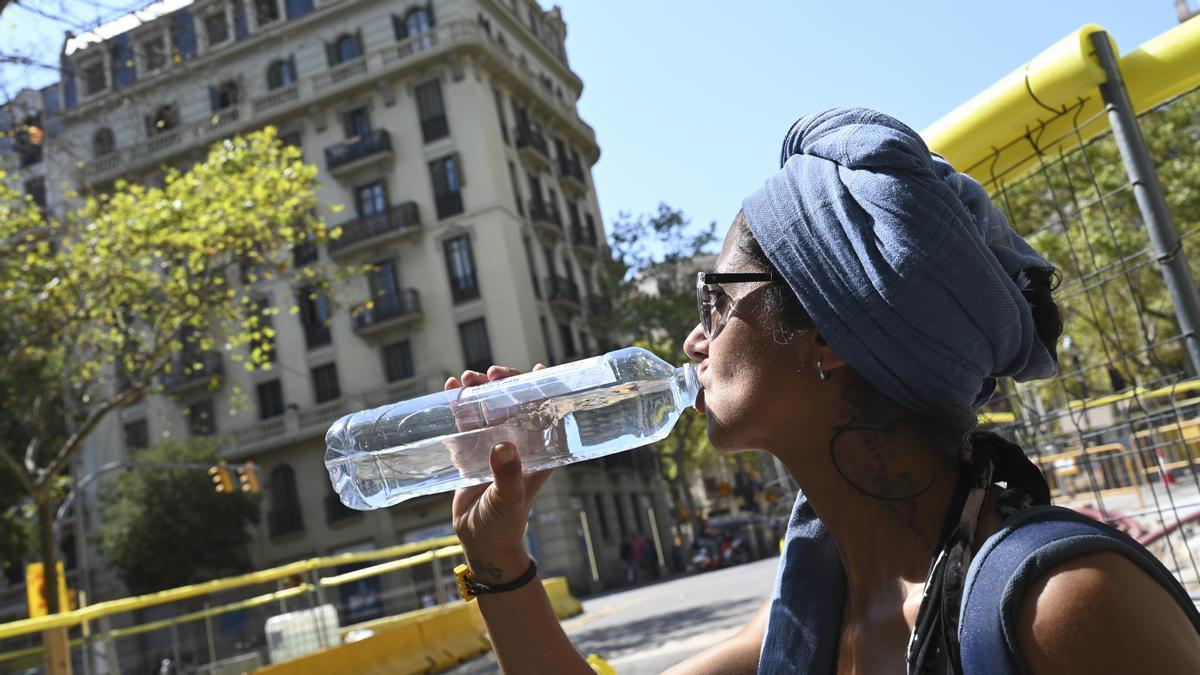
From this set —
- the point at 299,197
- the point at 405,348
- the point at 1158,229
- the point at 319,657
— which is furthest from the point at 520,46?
the point at 1158,229

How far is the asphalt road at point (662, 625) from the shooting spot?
10.5 meters

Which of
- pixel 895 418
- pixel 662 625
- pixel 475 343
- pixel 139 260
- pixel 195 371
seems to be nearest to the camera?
pixel 895 418

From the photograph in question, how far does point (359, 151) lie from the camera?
121 feet

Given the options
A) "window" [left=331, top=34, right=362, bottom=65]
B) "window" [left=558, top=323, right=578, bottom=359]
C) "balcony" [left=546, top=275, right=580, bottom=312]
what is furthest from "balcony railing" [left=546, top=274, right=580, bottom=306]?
"window" [left=331, top=34, right=362, bottom=65]

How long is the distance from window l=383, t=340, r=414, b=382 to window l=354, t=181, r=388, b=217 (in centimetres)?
487

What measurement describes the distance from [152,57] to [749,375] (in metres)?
10.6

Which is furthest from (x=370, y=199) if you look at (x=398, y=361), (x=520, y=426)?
(x=520, y=426)

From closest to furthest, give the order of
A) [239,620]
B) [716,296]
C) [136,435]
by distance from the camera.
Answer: [716,296], [239,620], [136,435]

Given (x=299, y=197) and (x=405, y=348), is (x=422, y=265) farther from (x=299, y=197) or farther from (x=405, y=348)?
(x=299, y=197)

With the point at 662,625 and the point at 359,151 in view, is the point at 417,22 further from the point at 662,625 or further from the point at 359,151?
the point at 662,625

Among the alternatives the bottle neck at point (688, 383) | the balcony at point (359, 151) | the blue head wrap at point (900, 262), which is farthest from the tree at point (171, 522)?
the blue head wrap at point (900, 262)

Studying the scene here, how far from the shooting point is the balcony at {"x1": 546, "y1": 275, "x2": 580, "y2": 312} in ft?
124

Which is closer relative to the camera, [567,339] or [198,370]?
[198,370]

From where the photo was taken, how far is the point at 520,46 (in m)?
42.3
